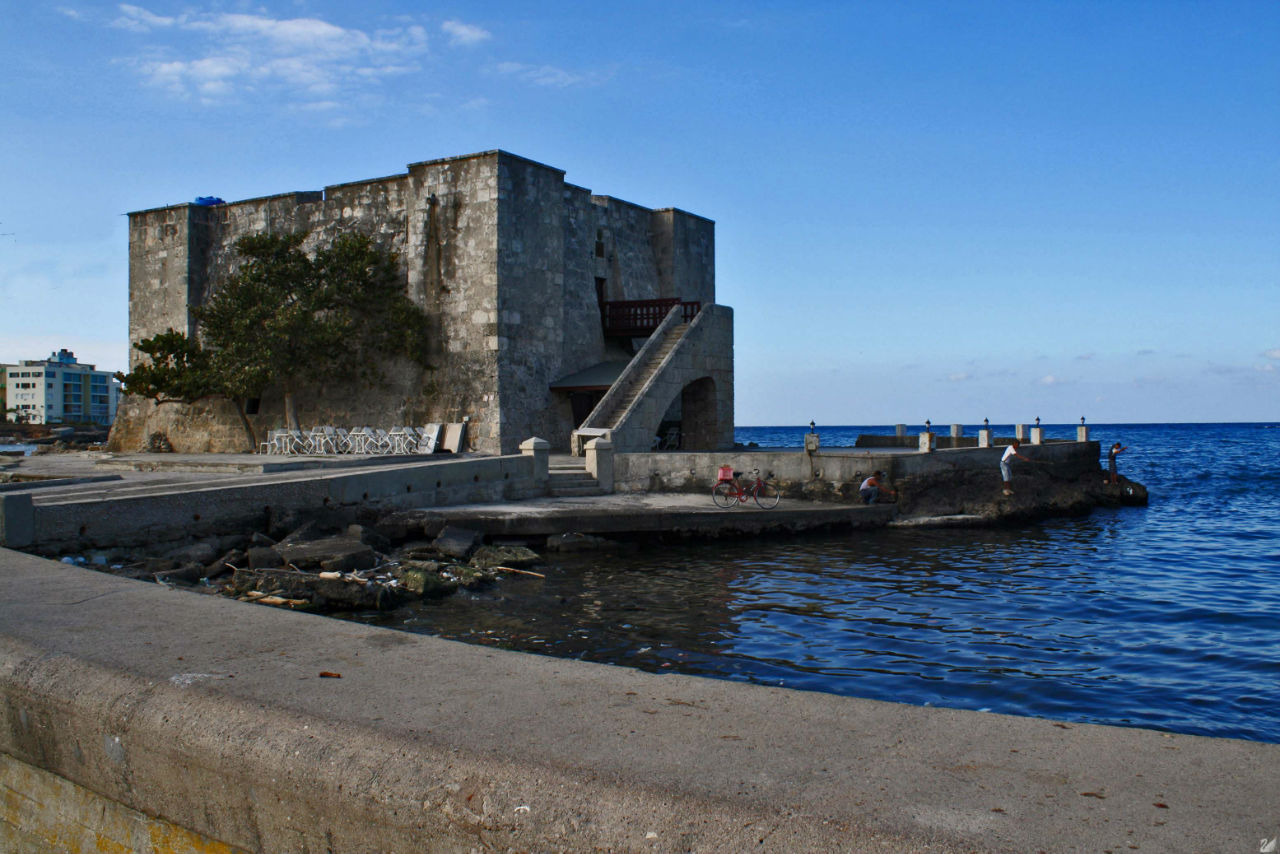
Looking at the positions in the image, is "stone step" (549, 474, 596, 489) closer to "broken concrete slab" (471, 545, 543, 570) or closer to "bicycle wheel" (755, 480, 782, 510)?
"bicycle wheel" (755, 480, 782, 510)

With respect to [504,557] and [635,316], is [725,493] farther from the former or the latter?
[635,316]

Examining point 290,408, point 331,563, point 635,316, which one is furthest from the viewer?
point 635,316

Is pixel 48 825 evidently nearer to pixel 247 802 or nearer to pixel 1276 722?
pixel 247 802

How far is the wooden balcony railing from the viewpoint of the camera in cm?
2738

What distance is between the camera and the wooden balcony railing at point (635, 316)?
27375mm

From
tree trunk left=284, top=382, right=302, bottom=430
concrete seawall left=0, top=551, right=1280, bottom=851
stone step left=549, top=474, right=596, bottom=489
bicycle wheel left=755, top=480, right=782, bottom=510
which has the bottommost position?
bicycle wheel left=755, top=480, right=782, bottom=510

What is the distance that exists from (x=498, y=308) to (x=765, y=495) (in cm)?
879

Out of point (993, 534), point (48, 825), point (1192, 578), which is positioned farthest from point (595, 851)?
point (993, 534)

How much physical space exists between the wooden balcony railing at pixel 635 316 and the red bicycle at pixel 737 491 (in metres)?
8.95

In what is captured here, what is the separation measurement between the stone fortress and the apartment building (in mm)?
116080

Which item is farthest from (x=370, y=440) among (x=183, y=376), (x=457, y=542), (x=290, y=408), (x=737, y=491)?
(x=457, y=542)

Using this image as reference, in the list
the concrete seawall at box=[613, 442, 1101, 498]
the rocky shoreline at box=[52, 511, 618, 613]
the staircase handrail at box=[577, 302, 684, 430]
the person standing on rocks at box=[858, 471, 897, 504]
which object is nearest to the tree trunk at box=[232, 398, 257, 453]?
the staircase handrail at box=[577, 302, 684, 430]

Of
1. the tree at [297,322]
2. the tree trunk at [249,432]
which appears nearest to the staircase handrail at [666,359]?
the tree at [297,322]

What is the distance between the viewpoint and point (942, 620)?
11016 mm
